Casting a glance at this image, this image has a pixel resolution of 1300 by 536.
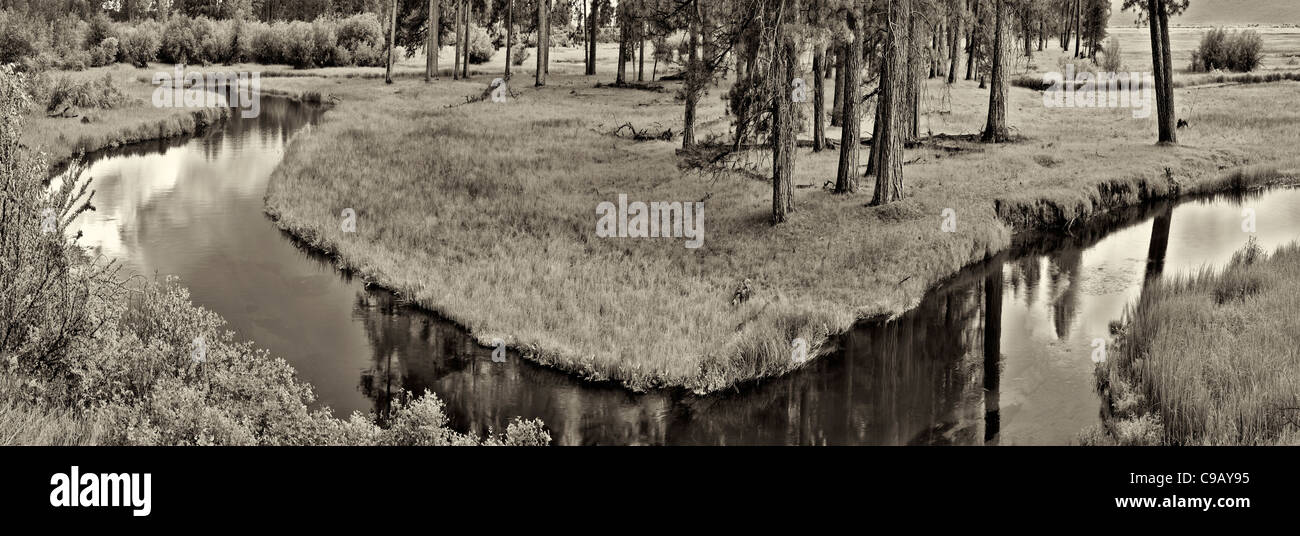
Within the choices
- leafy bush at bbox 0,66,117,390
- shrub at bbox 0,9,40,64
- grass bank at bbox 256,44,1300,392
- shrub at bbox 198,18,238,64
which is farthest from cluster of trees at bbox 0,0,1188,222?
shrub at bbox 198,18,238,64

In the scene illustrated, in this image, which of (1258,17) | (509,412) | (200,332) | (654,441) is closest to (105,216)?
(200,332)

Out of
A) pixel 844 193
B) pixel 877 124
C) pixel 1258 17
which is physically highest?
pixel 1258 17

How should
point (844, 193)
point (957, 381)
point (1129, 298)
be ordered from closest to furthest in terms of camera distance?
point (957, 381) < point (1129, 298) < point (844, 193)

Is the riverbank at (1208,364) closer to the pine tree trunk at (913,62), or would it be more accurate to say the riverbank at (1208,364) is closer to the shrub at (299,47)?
the pine tree trunk at (913,62)

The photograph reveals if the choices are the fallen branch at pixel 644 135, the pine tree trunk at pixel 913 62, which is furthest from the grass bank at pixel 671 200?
the pine tree trunk at pixel 913 62

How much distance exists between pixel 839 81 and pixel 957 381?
24892 millimetres

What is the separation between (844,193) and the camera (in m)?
22.4

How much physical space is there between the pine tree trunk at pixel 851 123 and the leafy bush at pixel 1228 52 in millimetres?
45945

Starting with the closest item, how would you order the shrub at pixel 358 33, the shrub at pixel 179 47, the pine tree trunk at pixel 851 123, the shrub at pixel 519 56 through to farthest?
the pine tree trunk at pixel 851 123 → the shrub at pixel 519 56 → the shrub at pixel 179 47 → the shrub at pixel 358 33

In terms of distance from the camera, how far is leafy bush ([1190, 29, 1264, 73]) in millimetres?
57188

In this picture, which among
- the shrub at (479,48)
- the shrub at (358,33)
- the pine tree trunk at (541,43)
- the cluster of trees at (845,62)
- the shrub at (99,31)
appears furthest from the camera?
the shrub at (358,33)

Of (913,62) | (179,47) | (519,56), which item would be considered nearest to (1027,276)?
(913,62)

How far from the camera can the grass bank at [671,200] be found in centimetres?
1577
